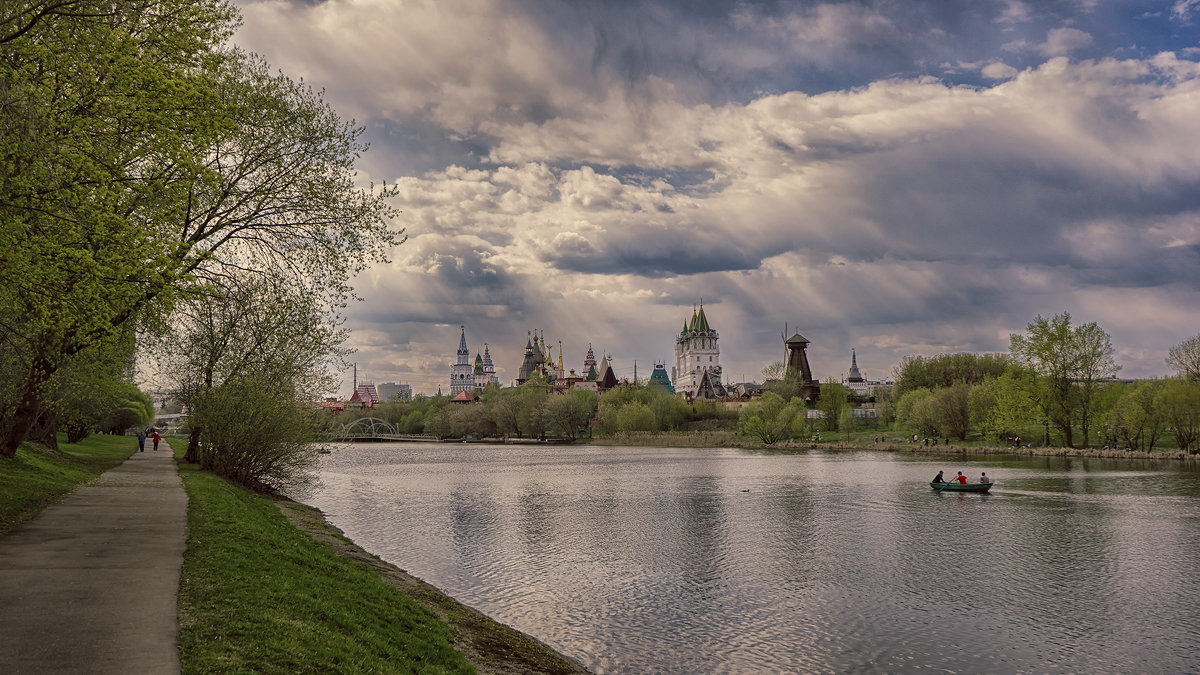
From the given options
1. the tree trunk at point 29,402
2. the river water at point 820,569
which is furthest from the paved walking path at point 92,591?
the river water at point 820,569

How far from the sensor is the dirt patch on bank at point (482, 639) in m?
15.9

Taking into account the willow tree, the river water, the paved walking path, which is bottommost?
the river water

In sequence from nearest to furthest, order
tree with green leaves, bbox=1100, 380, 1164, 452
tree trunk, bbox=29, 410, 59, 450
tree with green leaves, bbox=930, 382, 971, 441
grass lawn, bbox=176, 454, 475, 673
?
grass lawn, bbox=176, 454, 475, 673, tree trunk, bbox=29, 410, 59, 450, tree with green leaves, bbox=1100, 380, 1164, 452, tree with green leaves, bbox=930, 382, 971, 441

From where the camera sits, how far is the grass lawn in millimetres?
11711

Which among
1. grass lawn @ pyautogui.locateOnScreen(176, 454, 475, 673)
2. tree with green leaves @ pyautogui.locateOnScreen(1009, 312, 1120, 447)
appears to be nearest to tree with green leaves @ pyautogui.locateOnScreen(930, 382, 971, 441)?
tree with green leaves @ pyautogui.locateOnScreen(1009, 312, 1120, 447)

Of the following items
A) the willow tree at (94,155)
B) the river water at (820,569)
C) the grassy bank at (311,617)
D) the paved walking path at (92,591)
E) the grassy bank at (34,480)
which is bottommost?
the river water at (820,569)

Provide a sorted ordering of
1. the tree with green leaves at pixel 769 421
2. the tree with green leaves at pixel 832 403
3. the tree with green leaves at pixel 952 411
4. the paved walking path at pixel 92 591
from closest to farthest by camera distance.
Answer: the paved walking path at pixel 92 591 < the tree with green leaves at pixel 952 411 < the tree with green leaves at pixel 769 421 < the tree with green leaves at pixel 832 403

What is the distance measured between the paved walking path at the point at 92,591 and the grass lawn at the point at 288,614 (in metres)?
0.42

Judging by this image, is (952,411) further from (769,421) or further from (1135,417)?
(769,421)

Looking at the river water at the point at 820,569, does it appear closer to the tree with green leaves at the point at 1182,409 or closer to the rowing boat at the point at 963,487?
the rowing boat at the point at 963,487

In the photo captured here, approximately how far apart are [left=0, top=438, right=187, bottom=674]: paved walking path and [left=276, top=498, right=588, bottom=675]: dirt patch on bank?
19.1 ft

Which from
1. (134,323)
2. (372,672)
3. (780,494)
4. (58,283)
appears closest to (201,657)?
(372,672)

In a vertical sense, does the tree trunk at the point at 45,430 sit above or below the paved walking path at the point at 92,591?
above

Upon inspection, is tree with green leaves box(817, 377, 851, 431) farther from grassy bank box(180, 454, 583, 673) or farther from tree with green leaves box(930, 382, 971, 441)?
grassy bank box(180, 454, 583, 673)
